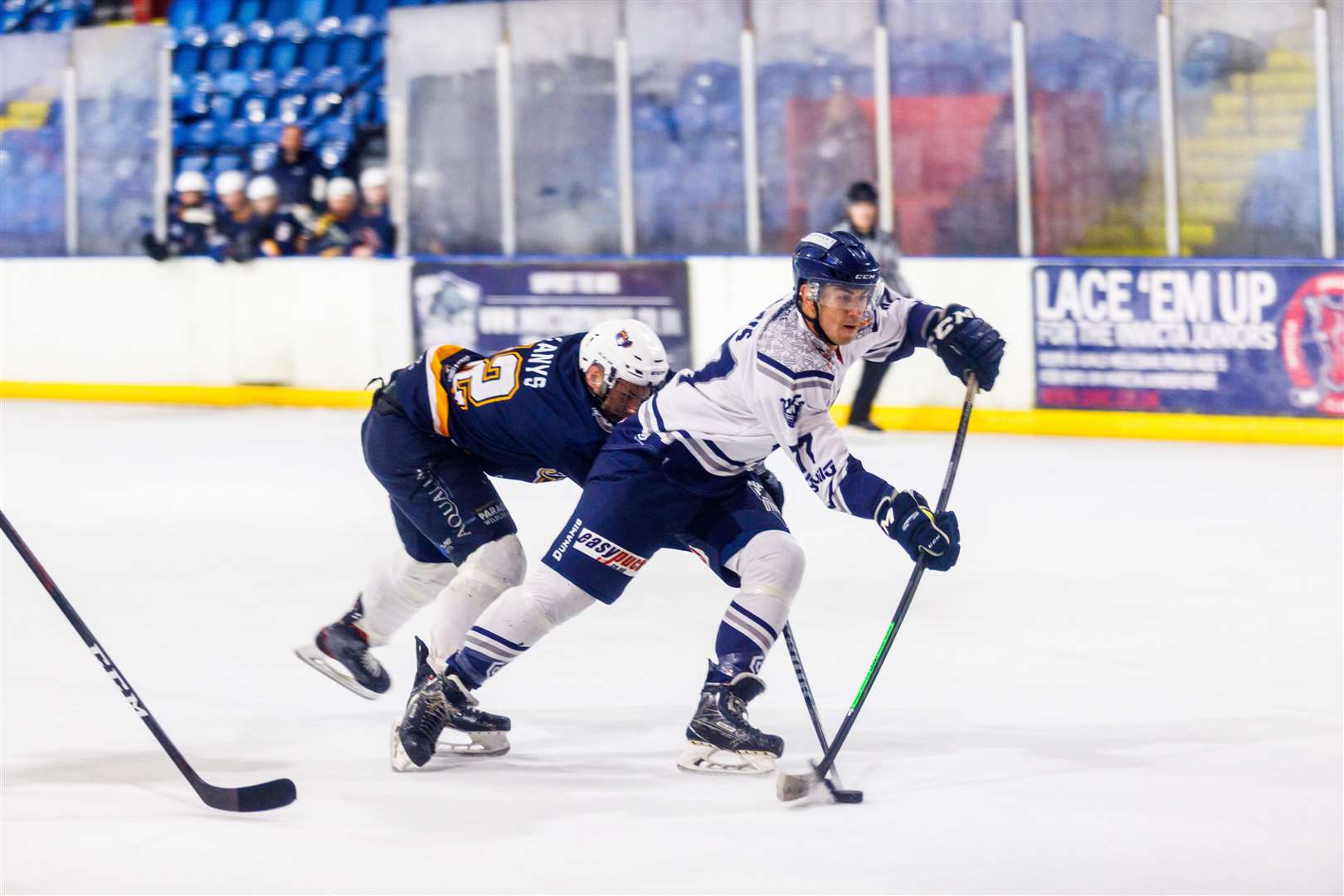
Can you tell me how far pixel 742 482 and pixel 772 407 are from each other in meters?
0.41

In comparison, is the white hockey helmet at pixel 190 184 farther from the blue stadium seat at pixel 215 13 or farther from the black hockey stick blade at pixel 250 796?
the black hockey stick blade at pixel 250 796

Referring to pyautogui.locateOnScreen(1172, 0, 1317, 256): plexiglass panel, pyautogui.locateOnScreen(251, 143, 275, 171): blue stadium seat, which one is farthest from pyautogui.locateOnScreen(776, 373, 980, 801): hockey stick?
pyautogui.locateOnScreen(251, 143, 275, 171): blue stadium seat

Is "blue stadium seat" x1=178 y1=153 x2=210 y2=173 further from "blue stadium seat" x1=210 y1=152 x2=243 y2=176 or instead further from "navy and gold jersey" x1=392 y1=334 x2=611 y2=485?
"navy and gold jersey" x1=392 y1=334 x2=611 y2=485

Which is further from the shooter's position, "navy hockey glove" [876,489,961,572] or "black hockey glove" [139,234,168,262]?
"black hockey glove" [139,234,168,262]

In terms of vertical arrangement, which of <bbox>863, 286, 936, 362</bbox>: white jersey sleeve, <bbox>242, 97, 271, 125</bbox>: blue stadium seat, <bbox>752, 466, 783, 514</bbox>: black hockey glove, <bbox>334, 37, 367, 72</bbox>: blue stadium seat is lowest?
<bbox>752, 466, 783, 514</bbox>: black hockey glove

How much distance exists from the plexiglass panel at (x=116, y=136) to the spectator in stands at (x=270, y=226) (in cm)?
114

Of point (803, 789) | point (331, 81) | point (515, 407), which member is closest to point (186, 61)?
point (331, 81)

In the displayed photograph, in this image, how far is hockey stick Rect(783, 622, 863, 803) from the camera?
4445 mm

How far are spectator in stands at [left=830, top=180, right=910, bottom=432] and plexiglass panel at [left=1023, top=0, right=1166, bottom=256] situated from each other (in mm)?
1058

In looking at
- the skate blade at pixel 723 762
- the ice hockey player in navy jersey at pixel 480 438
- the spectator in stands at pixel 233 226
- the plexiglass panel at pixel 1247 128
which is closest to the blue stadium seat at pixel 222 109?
the spectator in stands at pixel 233 226

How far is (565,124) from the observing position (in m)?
12.7

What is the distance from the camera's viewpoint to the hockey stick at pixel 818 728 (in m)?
4.45

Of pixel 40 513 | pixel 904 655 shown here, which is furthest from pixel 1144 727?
pixel 40 513

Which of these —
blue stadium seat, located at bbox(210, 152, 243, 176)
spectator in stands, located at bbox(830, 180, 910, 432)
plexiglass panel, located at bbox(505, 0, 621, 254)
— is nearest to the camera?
spectator in stands, located at bbox(830, 180, 910, 432)
